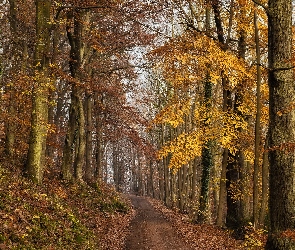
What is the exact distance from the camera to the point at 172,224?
758 inches

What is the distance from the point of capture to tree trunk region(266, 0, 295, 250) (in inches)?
269

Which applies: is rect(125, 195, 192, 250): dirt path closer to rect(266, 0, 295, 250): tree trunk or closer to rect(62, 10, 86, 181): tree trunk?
rect(62, 10, 86, 181): tree trunk

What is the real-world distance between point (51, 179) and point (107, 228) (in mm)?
A: 3877

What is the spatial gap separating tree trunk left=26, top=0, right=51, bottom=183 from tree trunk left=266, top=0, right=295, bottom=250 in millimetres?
8493

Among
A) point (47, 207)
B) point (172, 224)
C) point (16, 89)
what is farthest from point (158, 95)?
point (47, 207)

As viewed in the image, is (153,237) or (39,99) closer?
(39,99)

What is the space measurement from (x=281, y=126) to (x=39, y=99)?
911 cm

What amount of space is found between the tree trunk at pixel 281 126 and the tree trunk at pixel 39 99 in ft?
27.9

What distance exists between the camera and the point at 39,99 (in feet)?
43.4

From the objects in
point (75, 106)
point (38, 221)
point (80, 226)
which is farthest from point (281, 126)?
point (75, 106)

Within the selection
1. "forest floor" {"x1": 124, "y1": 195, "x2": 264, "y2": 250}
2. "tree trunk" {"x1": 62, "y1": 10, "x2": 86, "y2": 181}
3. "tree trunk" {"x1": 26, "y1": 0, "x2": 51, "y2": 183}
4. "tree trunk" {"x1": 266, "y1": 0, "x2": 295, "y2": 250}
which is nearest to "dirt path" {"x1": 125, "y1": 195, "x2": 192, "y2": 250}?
"forest floor" {"x1": 124, "y1": 195, "x2": 264, "y2": 250}

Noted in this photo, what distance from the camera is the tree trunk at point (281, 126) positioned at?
684 cm

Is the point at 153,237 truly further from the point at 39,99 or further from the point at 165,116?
the point at 39,99

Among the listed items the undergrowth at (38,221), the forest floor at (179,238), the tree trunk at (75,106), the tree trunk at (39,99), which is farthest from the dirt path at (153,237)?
the tree trunk at (75,106)
